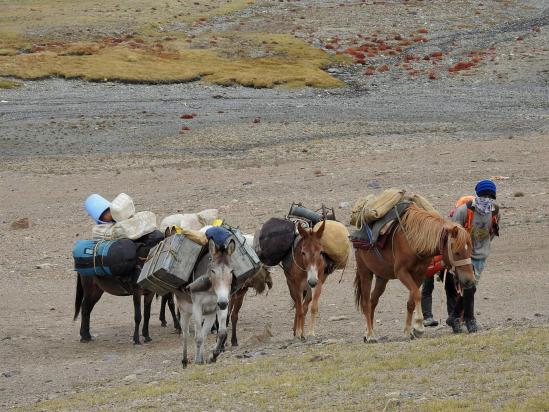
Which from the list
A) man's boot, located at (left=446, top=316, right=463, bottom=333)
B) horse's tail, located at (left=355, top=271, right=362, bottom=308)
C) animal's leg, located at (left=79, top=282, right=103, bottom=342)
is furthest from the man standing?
animal's leg, located at (left=79, top=282, right=103, bottom=342)

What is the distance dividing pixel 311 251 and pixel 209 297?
2.08 metres

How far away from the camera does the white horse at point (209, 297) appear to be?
528 inches

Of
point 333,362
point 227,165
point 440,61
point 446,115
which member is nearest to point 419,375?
point 333,362

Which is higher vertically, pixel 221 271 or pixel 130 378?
pixel 221 271

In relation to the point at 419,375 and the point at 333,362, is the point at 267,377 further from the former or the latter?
the point at 419,375

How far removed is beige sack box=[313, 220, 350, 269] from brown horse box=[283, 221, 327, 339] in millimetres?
154

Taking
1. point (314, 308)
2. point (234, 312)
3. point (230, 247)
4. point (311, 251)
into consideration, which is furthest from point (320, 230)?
point (230, 247)

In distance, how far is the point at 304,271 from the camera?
15922mm

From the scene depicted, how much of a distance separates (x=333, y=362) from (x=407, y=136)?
951 inches

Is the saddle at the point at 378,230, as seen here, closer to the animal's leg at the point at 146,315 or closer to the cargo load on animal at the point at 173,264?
the cargo load on animal at the point at 173,264

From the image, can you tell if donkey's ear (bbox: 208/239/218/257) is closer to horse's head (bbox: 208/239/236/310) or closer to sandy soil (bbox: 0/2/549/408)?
horse's head (bbox: 208/239/236/310)

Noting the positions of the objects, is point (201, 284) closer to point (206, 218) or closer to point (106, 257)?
point (206, 218)

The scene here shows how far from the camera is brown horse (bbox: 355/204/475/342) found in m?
13.4

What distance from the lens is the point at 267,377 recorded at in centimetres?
1174
